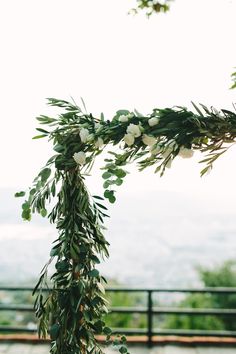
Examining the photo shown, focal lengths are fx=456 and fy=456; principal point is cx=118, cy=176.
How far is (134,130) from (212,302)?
897 cm

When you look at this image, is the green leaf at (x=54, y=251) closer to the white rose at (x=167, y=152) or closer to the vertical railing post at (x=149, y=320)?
the white rose at (x=167, y=152)

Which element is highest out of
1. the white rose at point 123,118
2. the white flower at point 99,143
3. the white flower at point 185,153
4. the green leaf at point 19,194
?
the white rose at point 123,118

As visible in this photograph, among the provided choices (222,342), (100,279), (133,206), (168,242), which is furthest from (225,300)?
(133,206)

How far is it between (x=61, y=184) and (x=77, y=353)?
27.2 inches

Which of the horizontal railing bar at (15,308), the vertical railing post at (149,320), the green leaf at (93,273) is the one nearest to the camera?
the green leaf at (93,273)

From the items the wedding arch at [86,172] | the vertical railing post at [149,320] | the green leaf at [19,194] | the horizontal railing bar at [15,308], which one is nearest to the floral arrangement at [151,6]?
the wedding arch at [86,172]

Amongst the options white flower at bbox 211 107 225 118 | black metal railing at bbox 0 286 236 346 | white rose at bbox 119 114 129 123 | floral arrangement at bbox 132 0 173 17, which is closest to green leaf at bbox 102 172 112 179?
white rose at bbox 119 114 129 123

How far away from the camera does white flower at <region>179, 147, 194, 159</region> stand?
5.86ft

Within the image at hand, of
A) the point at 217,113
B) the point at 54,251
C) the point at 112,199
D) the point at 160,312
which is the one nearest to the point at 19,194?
the point at 54,251

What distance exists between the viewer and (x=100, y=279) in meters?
2.01

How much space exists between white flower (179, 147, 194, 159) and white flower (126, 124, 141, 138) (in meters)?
0.18

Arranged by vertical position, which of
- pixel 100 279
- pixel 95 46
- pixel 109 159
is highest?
pixel 95 46

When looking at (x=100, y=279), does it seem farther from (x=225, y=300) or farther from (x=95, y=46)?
(x=225, y=300)

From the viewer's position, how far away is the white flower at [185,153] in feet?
5.86
